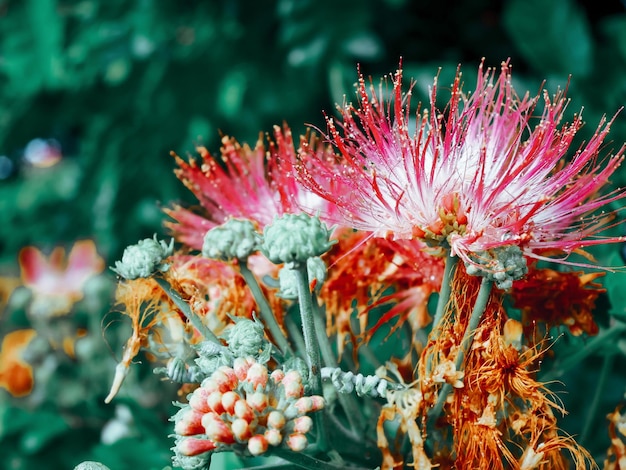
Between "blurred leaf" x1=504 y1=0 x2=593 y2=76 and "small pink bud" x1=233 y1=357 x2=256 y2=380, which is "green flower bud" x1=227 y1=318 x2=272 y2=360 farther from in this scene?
"blurred leaf" x1=504 y1=0 x2=593 y2=76

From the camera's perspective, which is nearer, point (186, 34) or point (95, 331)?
point (95, 331)

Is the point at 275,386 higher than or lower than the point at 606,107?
lower

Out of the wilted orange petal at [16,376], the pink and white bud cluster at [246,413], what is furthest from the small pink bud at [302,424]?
the wilted orange petal at [16,376]

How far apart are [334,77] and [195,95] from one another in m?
0.48

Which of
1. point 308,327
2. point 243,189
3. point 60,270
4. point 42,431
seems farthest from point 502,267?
point 60,270

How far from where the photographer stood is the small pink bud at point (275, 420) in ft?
1.65

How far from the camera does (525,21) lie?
5.43 ft

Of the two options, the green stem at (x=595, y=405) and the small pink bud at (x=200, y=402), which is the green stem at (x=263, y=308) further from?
the green stem at (x=595, y=405)

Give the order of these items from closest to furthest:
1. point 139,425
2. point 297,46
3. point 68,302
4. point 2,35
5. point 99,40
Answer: point 139,425 → point 68,302 → point 297,46 → point 99,40 → point 2,35

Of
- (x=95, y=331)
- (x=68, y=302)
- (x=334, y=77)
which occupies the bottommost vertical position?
(x=95, y=331)

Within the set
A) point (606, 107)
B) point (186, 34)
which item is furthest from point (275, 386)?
point (186, 34)

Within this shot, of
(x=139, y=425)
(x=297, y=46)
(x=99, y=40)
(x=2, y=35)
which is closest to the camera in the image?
(x=139, y=425)

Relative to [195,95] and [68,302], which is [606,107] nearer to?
[195,95]

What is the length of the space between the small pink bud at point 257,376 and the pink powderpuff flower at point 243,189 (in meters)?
0.26
